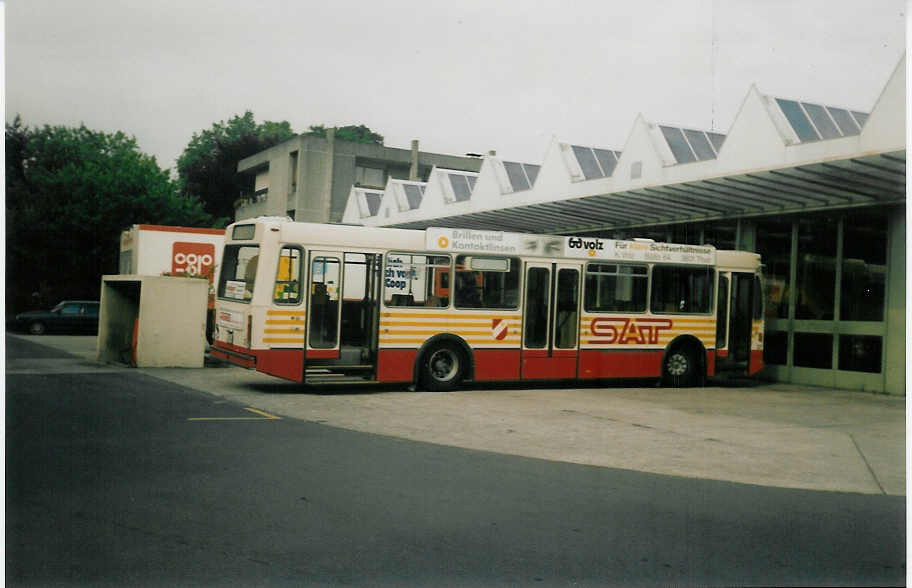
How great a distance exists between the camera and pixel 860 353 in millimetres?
16953

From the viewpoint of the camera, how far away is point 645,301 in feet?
55.4

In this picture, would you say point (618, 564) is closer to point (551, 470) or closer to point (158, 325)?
point (551, 470)

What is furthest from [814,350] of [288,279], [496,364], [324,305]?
[288,279]

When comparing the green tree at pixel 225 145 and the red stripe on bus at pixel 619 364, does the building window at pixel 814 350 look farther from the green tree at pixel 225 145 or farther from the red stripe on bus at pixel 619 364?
the green tree at pixel 225 145

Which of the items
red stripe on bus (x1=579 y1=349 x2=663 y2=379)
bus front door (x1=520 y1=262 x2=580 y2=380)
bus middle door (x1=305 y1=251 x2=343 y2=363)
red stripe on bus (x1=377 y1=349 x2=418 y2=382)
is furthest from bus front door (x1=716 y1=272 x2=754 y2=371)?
bus middle door (x1=305 y1=251 x2=343 y2=363)

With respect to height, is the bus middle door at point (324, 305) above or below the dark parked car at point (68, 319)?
above

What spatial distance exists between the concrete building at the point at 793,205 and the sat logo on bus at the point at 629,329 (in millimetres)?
2867

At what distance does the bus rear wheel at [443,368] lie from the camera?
49.4 ft

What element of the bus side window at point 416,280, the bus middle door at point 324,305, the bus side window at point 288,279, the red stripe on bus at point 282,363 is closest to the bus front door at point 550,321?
the bus side window at point 416,280

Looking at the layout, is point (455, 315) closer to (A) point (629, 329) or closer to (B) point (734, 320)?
(A) point (629, 329)

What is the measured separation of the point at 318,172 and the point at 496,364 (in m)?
8.12

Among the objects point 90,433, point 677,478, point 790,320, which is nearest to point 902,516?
point 677,478

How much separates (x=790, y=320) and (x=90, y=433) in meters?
14.4

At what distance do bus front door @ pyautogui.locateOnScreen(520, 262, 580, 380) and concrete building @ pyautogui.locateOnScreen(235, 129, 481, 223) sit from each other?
3.18 meters
